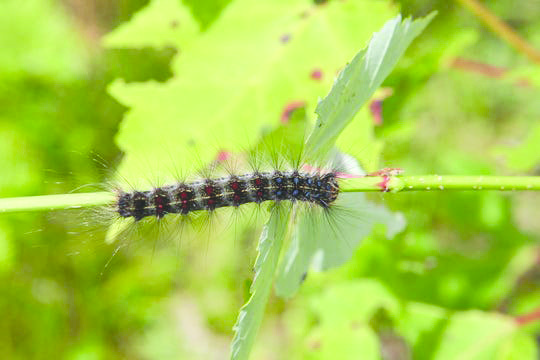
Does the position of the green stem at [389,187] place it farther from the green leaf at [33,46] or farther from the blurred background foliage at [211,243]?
the green leaf at [33,46]

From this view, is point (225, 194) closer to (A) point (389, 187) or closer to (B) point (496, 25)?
(A) point (389, 187)

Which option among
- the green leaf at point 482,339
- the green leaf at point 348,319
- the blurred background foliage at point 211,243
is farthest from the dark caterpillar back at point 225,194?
the green leaf at point 482,339

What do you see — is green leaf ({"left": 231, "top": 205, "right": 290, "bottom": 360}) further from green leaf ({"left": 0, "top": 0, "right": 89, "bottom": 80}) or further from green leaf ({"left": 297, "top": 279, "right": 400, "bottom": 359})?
green leaf ({"left": 0, "top": 0, "right": 89, "bottom": 80})

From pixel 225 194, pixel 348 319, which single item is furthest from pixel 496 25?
pixel 348 319

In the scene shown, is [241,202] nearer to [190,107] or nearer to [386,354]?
[190,107]

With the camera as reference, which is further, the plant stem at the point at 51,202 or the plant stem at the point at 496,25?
the plant stem at the point at 496,25

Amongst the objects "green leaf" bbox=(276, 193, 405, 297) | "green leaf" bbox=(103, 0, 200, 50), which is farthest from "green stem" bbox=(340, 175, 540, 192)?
"green leaf" bbox=(103, 0, 200, 50)
